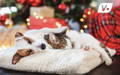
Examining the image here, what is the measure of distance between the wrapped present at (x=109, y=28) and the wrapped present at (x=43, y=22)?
1.64 feet

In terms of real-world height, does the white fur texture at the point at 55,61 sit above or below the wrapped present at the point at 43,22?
above

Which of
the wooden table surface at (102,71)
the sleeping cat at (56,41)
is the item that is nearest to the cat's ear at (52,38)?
the sleeping cat at (56,41)

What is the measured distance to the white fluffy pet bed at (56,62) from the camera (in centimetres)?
99

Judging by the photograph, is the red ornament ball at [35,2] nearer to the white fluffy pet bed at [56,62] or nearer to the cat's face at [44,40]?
the cat's face at [44,40]

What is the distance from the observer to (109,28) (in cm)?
141

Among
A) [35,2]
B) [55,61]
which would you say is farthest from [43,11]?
[55,61]

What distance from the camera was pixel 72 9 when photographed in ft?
6.64

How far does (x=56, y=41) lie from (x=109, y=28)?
386 millimetres

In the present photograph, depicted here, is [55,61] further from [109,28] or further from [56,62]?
[109,28]

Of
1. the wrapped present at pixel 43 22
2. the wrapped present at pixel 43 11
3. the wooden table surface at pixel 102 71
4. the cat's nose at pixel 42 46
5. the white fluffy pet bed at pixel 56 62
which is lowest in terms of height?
the wrapped present at pixel 43 22

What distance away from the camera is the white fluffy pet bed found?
38.8 inches

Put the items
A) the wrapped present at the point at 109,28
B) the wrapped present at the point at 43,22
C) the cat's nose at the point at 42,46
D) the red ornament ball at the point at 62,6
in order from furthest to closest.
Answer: the red ornament ball at the point at 62,6
the wrapped present at the point at 43,22
the wrapped present at the point at 109,28
the cat's nose at the point at 42,46

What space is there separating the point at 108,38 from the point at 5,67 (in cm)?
62

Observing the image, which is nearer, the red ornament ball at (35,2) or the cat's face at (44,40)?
the cat's face at (44,40)
